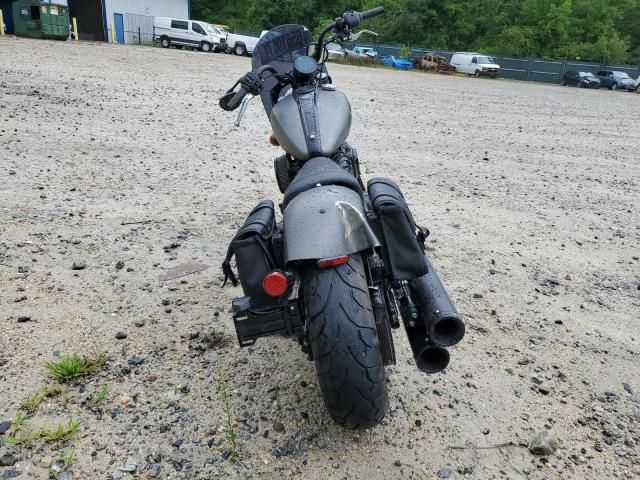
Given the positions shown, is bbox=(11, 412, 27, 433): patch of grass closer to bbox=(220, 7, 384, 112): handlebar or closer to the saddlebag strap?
the saddlebag strap

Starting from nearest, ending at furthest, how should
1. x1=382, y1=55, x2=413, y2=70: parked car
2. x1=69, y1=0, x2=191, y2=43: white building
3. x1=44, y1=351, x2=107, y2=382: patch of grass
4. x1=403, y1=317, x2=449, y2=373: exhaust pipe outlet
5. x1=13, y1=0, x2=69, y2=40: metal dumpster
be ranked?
x1=403, y1=317, x2=449, y2=373: exhaust pipe outlet < x1=44, y1=351, x2=107, y2=382: patch of grass < x1=13, y1=0, x2=69, y2=40: metal dumpster < x1=69, y1=0, x2=191, y2=43: white building < x1=382, y1=55, x2=413, y2=70: parked car

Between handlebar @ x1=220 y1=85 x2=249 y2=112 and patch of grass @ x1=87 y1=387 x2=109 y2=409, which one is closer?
patch of grass @ x1=87 y1=387 x2=109 y2=409

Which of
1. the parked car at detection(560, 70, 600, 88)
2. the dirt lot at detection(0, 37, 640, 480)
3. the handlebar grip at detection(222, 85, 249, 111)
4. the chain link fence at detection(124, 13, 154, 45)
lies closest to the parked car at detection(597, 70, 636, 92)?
the parked car at detection(560, 70, 600, 88)

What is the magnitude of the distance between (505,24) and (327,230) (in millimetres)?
57820

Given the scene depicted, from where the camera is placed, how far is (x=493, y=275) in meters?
4.03

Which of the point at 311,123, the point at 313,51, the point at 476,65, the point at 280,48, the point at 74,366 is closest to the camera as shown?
the point at 74,366

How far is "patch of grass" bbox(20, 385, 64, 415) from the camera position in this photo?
7.95ft

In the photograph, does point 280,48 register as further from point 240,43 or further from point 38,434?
point 240,43

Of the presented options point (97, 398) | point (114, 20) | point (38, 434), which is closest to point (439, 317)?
point (97, 398)

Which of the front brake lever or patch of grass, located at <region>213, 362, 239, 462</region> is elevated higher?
the front brake lever

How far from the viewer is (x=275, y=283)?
2.05 metres

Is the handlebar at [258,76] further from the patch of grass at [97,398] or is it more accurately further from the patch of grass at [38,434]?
the patch of grass at [38,434]

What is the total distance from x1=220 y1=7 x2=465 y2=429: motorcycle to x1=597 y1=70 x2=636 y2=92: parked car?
38.6m

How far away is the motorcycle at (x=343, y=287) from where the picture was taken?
1.96 metres
